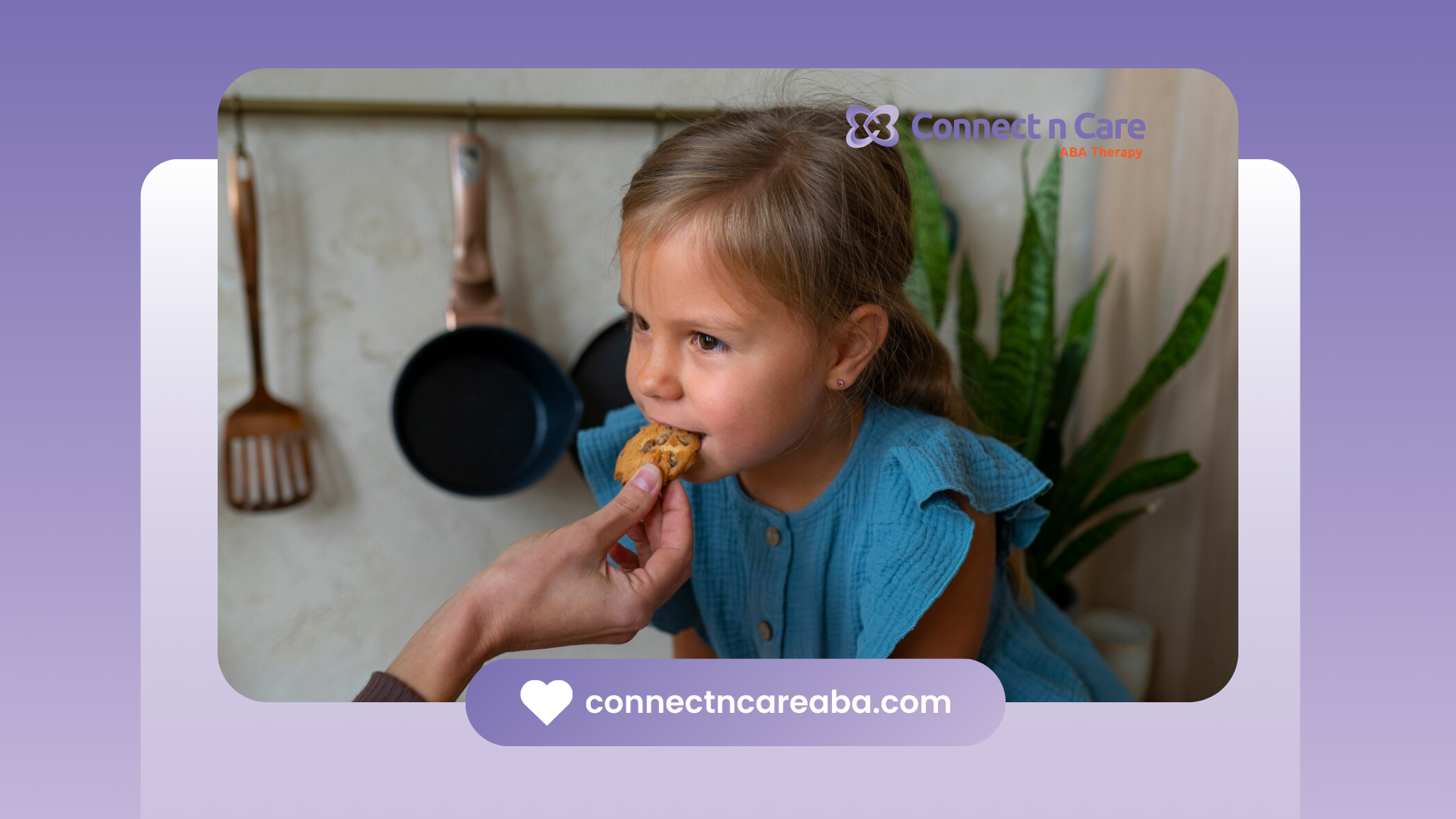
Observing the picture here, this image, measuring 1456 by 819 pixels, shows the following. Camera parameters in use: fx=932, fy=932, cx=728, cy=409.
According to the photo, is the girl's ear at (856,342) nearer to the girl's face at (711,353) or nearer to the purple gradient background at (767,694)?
the girl's face at (711,353)

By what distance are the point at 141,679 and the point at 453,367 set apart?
1.93ft

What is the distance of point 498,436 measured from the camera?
1.19 m

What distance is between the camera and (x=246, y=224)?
104 centimetres

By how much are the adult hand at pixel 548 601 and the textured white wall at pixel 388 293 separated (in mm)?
323

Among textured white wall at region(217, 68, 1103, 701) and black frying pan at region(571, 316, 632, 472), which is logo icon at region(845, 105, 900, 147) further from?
black frying pan at region(571, 316, 632, 472)

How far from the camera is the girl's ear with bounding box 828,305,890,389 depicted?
26.3 inches

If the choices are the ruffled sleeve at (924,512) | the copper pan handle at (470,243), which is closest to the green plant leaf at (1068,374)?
the ruffled sleeve at (924,512)

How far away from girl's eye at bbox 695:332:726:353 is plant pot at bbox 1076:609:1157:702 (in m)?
0.60

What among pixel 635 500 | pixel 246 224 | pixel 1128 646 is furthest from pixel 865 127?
pixel 246 224

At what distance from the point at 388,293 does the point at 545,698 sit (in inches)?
26.3

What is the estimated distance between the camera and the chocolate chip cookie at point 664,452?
0.64 m

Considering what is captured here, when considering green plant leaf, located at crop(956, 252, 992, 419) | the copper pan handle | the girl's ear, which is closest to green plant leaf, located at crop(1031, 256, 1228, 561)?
green plant leaf, located at crop(956, 252, 992, 419)

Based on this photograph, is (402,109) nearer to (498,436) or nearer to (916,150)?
(498,436)

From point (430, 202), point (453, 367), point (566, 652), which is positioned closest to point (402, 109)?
point (430, 202)
